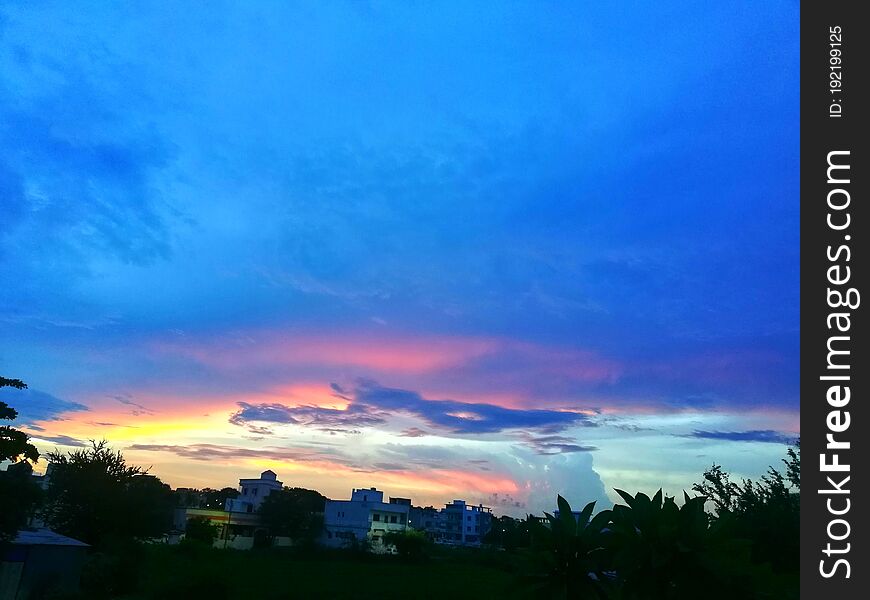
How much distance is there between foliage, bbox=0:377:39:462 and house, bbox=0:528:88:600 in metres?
4.59

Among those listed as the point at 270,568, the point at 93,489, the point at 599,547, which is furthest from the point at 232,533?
the point at 599,547

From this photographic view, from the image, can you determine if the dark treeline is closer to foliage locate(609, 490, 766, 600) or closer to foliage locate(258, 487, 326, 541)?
foliage locate(609, 490, 766, 600)

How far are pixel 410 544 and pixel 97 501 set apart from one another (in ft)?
92.3

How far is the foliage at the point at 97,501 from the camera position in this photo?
31172 mm

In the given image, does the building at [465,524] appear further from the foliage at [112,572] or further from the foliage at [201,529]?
the foliage at [112,572]

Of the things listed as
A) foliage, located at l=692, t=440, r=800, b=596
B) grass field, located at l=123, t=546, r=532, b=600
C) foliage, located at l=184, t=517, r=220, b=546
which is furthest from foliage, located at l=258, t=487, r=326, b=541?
foliage, located at l=692, t=440, r=800, b=596

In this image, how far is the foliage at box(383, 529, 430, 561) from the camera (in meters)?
52.2

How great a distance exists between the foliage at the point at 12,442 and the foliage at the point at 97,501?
635 inches

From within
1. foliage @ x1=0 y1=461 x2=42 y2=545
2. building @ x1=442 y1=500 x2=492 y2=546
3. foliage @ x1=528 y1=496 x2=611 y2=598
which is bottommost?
building @ x1=442 y1=500 x2=492 y2=546

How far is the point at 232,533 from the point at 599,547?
221 feet

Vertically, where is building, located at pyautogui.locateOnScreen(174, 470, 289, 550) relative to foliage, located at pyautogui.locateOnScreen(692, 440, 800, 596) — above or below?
below

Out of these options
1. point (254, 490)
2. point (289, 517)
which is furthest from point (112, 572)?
point (254, 490)
